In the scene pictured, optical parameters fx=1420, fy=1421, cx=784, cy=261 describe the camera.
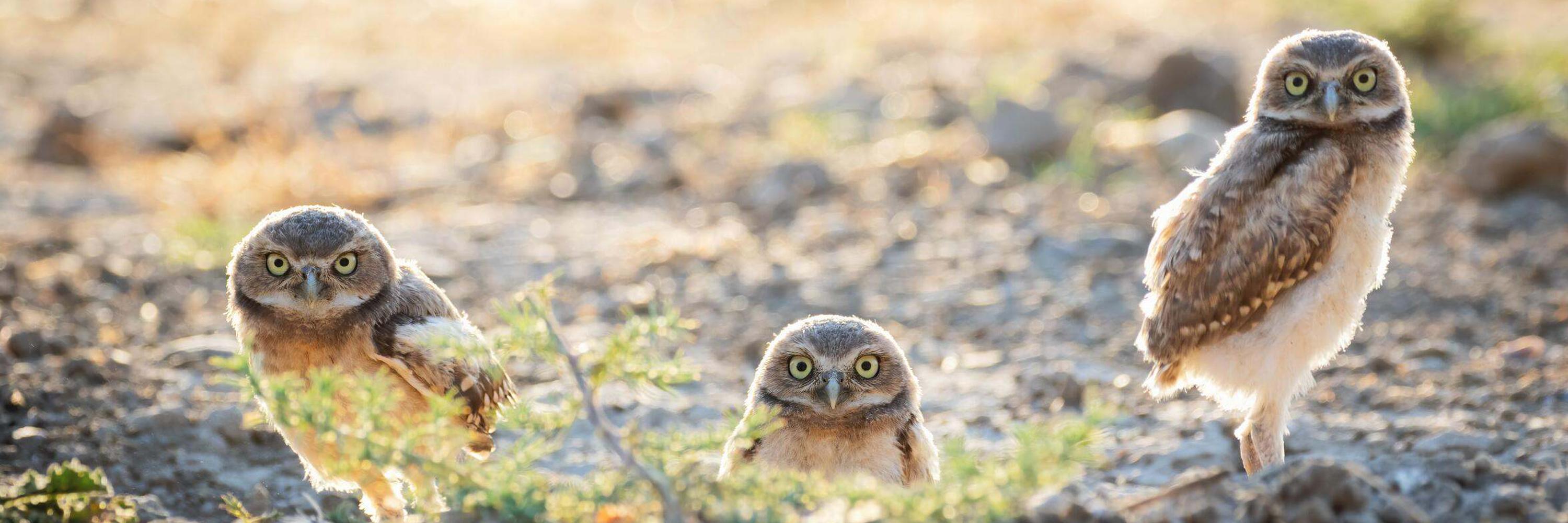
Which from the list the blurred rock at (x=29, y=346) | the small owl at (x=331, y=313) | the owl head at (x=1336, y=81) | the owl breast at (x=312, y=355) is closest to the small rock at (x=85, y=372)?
the blurred rock at (x=29, y=346)

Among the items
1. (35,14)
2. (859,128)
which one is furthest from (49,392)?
(35,14)

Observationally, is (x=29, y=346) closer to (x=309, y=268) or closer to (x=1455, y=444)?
(x=309, y=268)

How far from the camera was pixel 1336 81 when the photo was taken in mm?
4699

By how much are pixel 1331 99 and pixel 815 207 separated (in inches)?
222

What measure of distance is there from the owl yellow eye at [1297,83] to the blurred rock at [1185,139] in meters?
4.82

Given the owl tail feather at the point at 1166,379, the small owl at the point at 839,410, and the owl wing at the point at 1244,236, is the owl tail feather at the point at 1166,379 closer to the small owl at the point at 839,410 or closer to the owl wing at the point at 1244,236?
the owl wing at the point at 1244,236

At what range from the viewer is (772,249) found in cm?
916

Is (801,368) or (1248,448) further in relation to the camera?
(1248,448)

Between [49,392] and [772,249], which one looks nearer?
[49,392]

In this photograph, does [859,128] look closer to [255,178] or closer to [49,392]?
[255,178]

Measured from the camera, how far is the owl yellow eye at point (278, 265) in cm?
469

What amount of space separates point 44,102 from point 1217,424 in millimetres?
12929

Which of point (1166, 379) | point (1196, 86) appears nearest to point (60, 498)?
point (1166, 379)

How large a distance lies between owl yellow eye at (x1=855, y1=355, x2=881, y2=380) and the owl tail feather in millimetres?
1103
